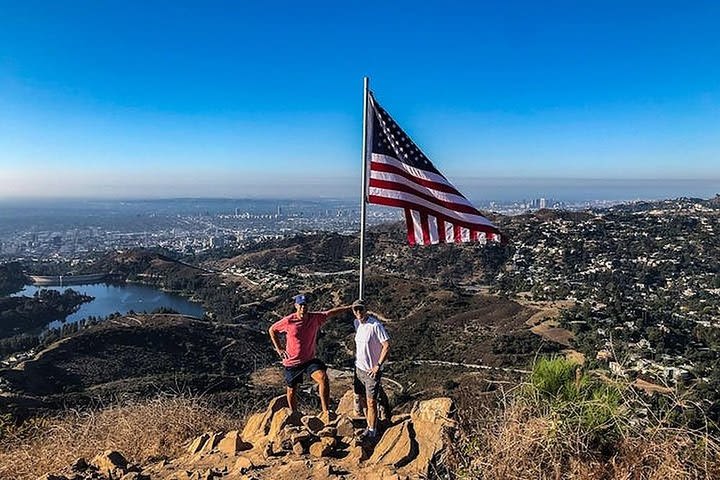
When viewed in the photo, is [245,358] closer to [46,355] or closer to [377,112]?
[46,355]

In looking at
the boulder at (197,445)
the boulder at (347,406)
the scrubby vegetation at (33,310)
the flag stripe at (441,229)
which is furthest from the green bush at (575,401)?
the scrubby vegetation at (33,310)

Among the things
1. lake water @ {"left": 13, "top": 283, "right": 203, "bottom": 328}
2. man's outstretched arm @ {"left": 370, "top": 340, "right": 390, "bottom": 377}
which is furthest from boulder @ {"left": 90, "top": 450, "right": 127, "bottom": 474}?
lake water @ {"left": 13, "top": 283, "right": 203, "bottom": 328}

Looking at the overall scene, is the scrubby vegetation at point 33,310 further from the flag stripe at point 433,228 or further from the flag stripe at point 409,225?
the flag stripe at point 433,228

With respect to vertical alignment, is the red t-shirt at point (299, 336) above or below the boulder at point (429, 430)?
above

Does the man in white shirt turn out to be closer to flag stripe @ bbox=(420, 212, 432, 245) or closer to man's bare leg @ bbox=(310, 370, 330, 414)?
man's bare leg @ bbox=(310, 370, 330, 414)

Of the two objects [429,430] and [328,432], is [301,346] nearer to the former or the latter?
[328,432]

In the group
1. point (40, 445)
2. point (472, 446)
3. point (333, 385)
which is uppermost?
point (472, 446)

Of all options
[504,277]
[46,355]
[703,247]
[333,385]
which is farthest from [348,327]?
[703,247]
